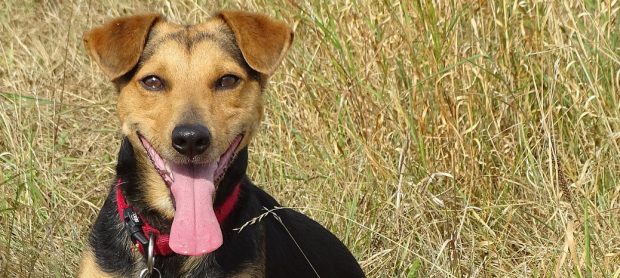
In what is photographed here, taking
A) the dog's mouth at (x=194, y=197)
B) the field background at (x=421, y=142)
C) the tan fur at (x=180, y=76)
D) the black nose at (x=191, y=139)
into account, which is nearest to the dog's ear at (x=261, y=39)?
the tan fur at (x=180, y=76)

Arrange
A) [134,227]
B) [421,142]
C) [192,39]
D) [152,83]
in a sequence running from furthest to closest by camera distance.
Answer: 1. [421,142]
2. [192,39]
3. [152,83]
4. [134,227]

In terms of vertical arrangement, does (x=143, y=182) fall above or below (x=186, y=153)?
below

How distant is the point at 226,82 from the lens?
4699mm

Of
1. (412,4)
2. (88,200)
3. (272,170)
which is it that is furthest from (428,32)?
(88,200)

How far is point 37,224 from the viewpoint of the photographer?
19.8 ft

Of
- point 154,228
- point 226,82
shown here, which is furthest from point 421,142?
point 154,228

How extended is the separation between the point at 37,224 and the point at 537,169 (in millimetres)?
2657

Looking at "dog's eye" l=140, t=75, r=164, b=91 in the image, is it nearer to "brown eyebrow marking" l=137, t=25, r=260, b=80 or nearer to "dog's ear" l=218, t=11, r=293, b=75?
"brown eyebrow marking" l=137, t=25, r=260, b=80

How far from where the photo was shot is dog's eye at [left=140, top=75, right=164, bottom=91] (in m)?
4.59

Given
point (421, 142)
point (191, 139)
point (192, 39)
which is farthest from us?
point (421, 142)

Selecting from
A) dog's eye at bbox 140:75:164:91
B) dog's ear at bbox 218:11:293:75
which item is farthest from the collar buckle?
dog's ear at bbox 218:11:293:75

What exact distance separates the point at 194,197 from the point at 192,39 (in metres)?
0.76

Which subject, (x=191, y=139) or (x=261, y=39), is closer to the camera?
(x=191, y=139)

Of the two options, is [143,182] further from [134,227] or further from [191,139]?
[191,139]
